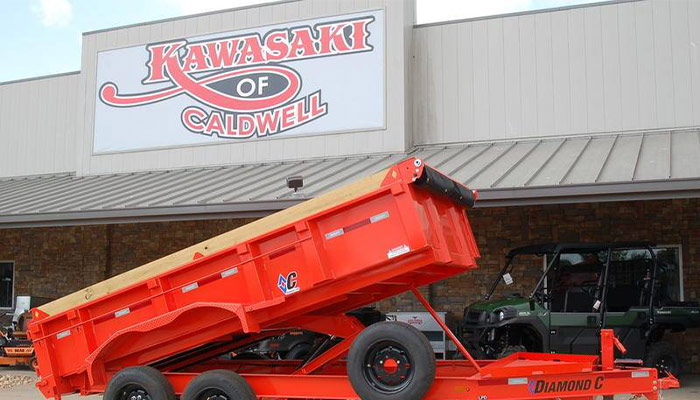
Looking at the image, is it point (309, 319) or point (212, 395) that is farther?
point (309, 319)

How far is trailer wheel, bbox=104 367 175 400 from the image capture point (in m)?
7.80

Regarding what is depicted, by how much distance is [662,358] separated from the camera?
39.8 ft

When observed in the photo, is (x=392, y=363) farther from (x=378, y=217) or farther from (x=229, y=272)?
(x=229, y=272)

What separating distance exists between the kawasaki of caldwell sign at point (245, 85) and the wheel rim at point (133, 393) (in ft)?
30.9

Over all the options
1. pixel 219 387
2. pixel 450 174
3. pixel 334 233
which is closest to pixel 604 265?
pixel 450 174

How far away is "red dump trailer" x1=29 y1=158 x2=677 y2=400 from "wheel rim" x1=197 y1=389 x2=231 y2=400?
0.7 inches

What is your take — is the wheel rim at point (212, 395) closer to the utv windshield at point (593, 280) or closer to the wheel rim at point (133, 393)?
the wheel rim at point (133, 393)

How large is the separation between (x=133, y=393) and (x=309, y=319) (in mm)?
1968

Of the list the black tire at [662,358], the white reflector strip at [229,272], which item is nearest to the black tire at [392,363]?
the white reflector strip at [229,272]

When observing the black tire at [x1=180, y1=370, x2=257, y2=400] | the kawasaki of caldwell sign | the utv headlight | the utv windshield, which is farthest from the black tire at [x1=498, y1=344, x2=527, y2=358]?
the kawasaki of caldwell sign

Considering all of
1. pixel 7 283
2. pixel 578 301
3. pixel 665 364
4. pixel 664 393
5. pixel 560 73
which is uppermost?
pixel 560 73

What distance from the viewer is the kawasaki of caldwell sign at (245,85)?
16.6 metres

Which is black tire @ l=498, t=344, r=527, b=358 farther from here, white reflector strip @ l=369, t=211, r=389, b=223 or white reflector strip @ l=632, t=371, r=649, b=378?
white reflector strip @ l=369, t=211, r=389, b=223

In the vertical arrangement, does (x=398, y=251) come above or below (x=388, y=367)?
above
